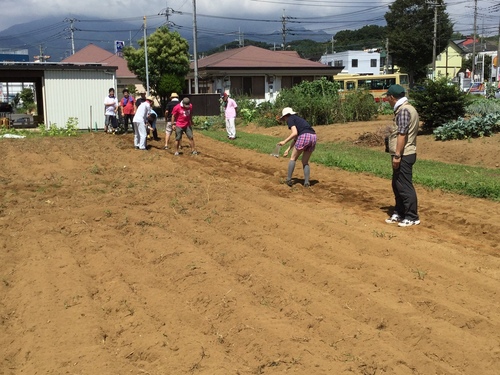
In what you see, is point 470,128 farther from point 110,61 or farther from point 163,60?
A: point 110,61

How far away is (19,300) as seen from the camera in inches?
205

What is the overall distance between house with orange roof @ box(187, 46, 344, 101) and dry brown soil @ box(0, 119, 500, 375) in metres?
29.0

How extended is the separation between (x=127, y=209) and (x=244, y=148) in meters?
9.07

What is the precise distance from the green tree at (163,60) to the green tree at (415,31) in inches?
901

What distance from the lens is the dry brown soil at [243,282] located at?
13.5ft

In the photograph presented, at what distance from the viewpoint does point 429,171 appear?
12.4 m

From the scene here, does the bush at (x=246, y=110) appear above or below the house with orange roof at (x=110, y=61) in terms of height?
below

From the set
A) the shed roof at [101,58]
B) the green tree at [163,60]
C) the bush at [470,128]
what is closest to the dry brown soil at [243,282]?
the bush at [470,128]

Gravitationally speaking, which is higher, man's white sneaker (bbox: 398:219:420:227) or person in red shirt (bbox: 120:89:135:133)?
person in red shirt (bbox: 120:89:135:133)

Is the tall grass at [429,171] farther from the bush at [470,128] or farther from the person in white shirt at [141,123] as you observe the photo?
the person in white shirt at [141,123]

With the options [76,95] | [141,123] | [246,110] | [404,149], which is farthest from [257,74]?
[404,149]

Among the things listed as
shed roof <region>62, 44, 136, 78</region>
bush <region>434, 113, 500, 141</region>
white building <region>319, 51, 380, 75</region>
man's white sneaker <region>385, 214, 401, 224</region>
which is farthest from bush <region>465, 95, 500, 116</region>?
white building <region>319, 51, 380, 75</region>

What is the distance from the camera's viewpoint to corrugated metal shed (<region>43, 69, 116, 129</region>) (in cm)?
2486

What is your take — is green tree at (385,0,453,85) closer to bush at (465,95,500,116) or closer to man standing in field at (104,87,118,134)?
bush at (465,95,500,116)
